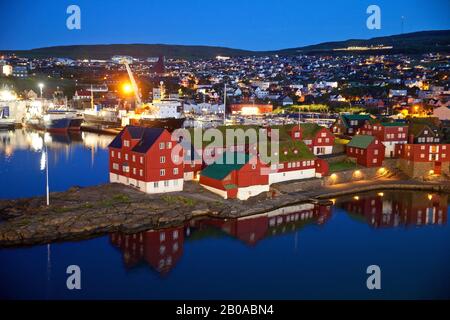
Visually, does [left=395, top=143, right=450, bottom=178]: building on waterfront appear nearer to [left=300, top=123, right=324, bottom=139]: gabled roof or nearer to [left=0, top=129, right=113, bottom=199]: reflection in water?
[left=300, top=123, right=324, bottom=139]: gabled roof

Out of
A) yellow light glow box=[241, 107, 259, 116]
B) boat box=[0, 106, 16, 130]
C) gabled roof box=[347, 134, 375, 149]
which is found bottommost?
gabled roof box=[347, 134, 375, 149]

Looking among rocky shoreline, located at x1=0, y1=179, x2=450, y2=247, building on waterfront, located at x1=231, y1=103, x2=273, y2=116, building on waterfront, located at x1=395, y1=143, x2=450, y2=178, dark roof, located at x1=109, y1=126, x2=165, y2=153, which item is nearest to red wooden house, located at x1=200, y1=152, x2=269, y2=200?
rocky shoreline, located at x1=0, y1=179, x2=450, y2=247

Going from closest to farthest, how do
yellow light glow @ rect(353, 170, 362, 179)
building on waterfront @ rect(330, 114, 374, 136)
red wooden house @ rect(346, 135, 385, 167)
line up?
1. yellow light glow @ rect(353, 170, 362, 179)
2. red wooden house @ rect(346, 135, 385, 167)
3. building on waterfront @ rect(330, 114, 374, 136)

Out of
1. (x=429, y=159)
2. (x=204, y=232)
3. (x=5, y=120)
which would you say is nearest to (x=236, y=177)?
(x=204, y=232)

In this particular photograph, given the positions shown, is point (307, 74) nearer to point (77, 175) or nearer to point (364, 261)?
point (77, 175)

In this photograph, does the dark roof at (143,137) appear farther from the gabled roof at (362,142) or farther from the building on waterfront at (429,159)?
the building on waterfront at (429,159)

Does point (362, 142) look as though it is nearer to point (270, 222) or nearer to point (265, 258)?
point (270, 222)
